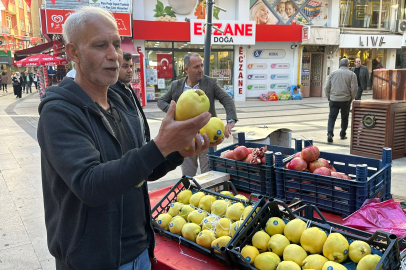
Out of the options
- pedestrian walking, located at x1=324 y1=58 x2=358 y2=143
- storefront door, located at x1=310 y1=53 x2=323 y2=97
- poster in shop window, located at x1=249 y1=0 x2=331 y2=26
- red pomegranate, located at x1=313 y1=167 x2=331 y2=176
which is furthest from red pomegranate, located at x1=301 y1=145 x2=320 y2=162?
storefront door, located at x1=310 y1=53 x2=323 y2=97

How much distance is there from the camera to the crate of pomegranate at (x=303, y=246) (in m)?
1.54

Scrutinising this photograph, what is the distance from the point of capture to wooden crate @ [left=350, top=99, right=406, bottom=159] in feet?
18.3

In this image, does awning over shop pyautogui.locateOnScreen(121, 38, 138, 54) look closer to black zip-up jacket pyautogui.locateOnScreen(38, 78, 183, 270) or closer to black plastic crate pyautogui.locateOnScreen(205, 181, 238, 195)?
black plastic crate pyautogui.locateOnScreen(205, 181, 238, 195)

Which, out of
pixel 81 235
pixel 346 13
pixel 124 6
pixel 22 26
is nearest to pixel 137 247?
pixel 81 235

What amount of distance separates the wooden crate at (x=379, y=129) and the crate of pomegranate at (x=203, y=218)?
4.50 meters

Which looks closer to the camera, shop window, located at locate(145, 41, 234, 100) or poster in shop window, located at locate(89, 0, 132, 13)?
poster in shop window, located at locate(89, 0, 132, 13)

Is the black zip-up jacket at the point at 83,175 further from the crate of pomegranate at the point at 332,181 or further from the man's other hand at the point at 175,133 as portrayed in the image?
the crate of pomegranate at the point at 332,181

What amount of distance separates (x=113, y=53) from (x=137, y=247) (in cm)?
86

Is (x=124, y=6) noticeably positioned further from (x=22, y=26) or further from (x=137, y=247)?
(x=22, y=26)

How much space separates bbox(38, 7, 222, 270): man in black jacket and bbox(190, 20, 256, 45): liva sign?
15.7 meters

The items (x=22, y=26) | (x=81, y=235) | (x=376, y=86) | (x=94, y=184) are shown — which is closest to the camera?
(x=94, y=184)

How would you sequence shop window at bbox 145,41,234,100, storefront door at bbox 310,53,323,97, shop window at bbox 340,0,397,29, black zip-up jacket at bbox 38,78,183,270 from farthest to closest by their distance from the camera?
shop window at bbox 340,0,397,29 → storefront door at bbox 310,53,323,97 → shop window at bbox 145,41,234,100 → black zip-up jacket at bbox 38,78,183,270

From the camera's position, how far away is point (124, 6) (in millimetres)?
14680

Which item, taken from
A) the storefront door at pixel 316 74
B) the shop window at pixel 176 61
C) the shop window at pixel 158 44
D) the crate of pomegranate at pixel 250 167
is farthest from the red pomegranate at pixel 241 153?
the storefront door at pixel 316 74
